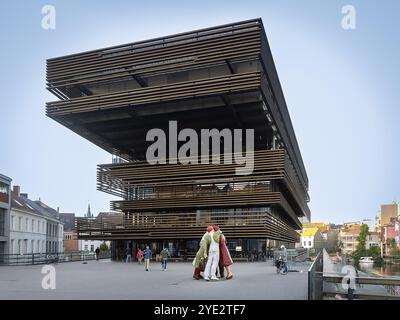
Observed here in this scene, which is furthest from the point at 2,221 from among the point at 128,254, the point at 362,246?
the point at 362,246

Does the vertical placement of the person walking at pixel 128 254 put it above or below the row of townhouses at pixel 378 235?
above

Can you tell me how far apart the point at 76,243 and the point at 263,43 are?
85741 mm

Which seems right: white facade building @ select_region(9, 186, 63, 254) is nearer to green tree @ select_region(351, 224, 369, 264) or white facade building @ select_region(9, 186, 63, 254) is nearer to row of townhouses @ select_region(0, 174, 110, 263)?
row of townhouses @ select_region(0, 174, 110, 263)

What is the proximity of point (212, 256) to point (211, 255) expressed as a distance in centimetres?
5

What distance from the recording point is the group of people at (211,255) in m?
16.7

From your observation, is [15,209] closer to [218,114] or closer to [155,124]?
[155,124]

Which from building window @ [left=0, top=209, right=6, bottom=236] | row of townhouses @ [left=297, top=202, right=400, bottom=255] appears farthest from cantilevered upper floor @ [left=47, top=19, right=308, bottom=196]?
row of townhouses @ [left=297, top=202, right=400, bottom=255]

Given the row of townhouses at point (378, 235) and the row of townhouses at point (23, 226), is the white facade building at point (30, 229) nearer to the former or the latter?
the row of townhouses at point (23, 226)

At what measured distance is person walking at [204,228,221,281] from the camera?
1667 cm

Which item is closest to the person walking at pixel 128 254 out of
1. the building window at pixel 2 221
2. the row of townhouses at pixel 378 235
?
the building window at pixel 2 221

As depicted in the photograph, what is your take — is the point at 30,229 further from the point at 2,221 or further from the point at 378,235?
the point at 378,235

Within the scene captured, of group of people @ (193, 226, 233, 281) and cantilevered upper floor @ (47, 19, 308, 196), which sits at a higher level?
cantilevered upper floor @ (47, 19, 308, 196)

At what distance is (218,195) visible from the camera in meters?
35.6

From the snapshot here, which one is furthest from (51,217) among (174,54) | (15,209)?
(174,54)
